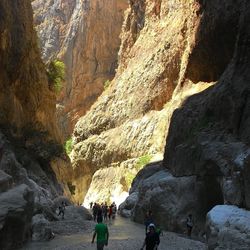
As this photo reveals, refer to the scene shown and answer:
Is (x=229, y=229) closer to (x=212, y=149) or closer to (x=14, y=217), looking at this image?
(x=14, y=217)

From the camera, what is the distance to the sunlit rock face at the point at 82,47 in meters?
83.2

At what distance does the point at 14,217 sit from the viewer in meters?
16.2

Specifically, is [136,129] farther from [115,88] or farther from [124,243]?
[124,243]

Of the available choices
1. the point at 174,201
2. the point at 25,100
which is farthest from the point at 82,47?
the point at 174,201

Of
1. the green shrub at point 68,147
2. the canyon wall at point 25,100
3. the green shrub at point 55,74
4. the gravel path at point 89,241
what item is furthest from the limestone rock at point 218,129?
the green shrub at point 68,147

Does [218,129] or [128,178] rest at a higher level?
[128,178]

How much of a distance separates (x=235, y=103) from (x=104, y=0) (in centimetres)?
6976

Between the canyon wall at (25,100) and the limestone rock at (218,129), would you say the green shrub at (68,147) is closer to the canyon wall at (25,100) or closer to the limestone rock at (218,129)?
the canyon wall at (25,100)

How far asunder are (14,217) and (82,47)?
7253 centimetres

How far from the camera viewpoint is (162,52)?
190 ft

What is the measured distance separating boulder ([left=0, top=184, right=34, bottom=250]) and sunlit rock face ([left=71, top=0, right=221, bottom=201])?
2918cm

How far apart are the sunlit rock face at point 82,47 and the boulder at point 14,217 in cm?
6399

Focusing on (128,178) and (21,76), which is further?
(128,178)

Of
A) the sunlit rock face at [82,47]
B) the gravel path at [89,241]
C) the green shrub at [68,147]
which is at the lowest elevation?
the gravel path at [89,241]
